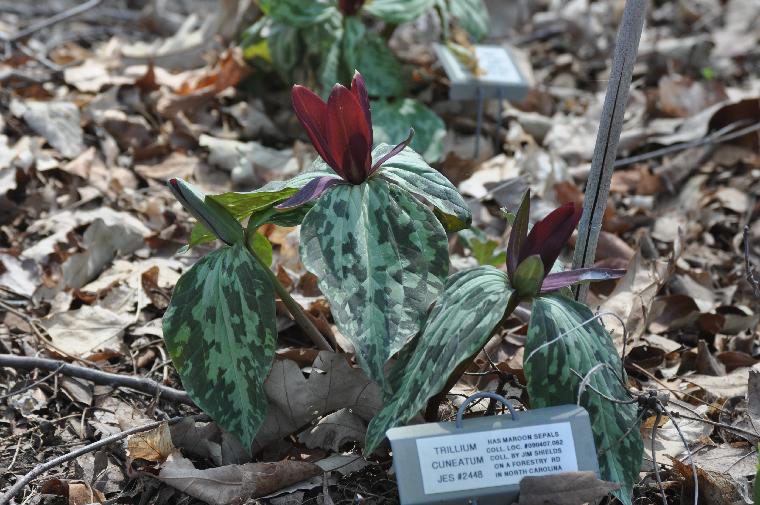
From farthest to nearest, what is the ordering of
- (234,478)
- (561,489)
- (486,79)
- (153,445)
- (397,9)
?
(486,79) < (397,9) < (153,445) < (234,478) < (561,489)

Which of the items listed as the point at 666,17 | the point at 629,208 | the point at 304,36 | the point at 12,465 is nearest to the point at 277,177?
the point at 304,36

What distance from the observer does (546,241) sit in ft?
4.91

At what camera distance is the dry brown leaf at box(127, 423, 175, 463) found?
1710 millimetres

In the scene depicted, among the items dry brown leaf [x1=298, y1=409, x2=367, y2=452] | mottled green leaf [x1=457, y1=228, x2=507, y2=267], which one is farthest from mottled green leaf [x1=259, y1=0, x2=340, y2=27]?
dry brown leaf [x1=298, y1=409, x2=367, y2=452]

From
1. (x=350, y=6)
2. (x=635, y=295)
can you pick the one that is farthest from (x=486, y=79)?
(x=635, y=295)

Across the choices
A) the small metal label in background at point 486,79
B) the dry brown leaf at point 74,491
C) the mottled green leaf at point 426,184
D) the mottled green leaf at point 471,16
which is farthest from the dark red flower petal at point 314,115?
the mottled green leaf at point 471,16

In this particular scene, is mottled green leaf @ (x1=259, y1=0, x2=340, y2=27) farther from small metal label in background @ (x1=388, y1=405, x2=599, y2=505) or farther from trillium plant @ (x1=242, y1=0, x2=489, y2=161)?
small metal label in background @ (x1=388, y1=405, x2=599, y2=505)

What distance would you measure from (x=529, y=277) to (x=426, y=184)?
25 cm

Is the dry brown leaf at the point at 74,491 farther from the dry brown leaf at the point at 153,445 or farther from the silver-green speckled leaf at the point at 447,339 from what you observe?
the silver-green speckled leaf at the point at 447,339

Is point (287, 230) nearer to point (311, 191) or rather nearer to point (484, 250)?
point (484, 250)

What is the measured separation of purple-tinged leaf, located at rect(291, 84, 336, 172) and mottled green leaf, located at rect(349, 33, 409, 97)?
1.65 m

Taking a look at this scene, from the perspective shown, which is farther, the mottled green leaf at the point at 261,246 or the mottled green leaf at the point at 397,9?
the mottled green leaf at the point at 397,9

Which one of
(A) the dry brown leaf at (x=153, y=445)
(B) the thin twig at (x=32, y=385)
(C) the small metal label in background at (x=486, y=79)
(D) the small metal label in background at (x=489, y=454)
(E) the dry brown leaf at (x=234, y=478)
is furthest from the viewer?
(C) the small metal label in background at (x=486, y=79)

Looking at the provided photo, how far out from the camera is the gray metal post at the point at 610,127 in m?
1.58
